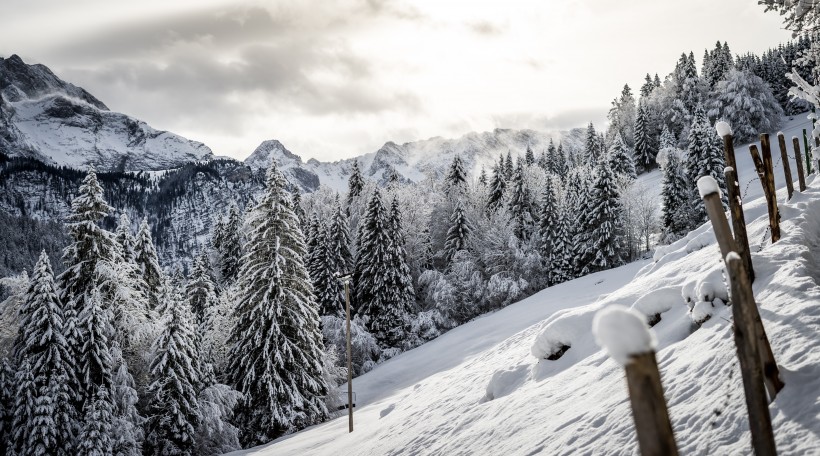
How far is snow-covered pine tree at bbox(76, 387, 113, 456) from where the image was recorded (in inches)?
609

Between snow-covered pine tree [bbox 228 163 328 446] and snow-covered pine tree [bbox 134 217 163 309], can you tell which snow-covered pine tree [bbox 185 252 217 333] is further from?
snow-covered pine tree [bbox 228 163 328 446]

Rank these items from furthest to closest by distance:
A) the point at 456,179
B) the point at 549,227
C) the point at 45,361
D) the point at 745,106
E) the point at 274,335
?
the point at 745,106 → the point at 456,179 → the point at 549,227 → the point at 274,335 → the point at 45,361

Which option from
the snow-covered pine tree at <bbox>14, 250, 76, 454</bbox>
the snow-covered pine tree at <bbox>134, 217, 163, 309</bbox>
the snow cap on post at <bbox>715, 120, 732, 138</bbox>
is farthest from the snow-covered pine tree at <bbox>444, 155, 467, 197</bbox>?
the snow cap on post at <bbox>715, 120, 732, 138</bbox>

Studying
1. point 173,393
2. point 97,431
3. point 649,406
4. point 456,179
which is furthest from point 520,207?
point 649,406

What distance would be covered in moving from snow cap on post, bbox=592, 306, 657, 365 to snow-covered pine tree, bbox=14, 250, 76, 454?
68.2ft

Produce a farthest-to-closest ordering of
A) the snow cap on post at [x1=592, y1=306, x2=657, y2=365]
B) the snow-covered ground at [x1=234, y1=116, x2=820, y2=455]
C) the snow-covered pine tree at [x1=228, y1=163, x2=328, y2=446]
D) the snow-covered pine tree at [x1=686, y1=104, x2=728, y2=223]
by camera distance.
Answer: the snow-covered pine tree at [x1=686, y1=104, x2=728, y2=223] → the snow-covered pine tree at [x1=228, y1=163, x2=328, y2=446] → the snow-covered ground at [x1=234, y1=116, x2=820, y2=455] → the snow cap on post at [x1=592, y1=306, x2=657, y2=365]

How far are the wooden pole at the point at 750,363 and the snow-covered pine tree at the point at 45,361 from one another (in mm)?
20673

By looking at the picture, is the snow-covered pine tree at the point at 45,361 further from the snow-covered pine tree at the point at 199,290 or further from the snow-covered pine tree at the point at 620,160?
the snow-covered pine tree at the point at 620,160

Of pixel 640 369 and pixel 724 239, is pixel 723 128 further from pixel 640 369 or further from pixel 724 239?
pixel 640 369

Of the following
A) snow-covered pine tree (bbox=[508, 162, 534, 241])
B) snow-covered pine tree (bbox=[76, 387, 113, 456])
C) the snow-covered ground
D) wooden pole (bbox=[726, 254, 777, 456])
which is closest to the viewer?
wooden pole (bbox=[726, 254, 777, 456])

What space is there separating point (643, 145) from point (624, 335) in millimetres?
77886

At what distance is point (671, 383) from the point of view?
16.9 ft

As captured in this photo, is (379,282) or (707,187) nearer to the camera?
(707,187)

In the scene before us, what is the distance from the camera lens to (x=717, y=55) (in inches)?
2972
